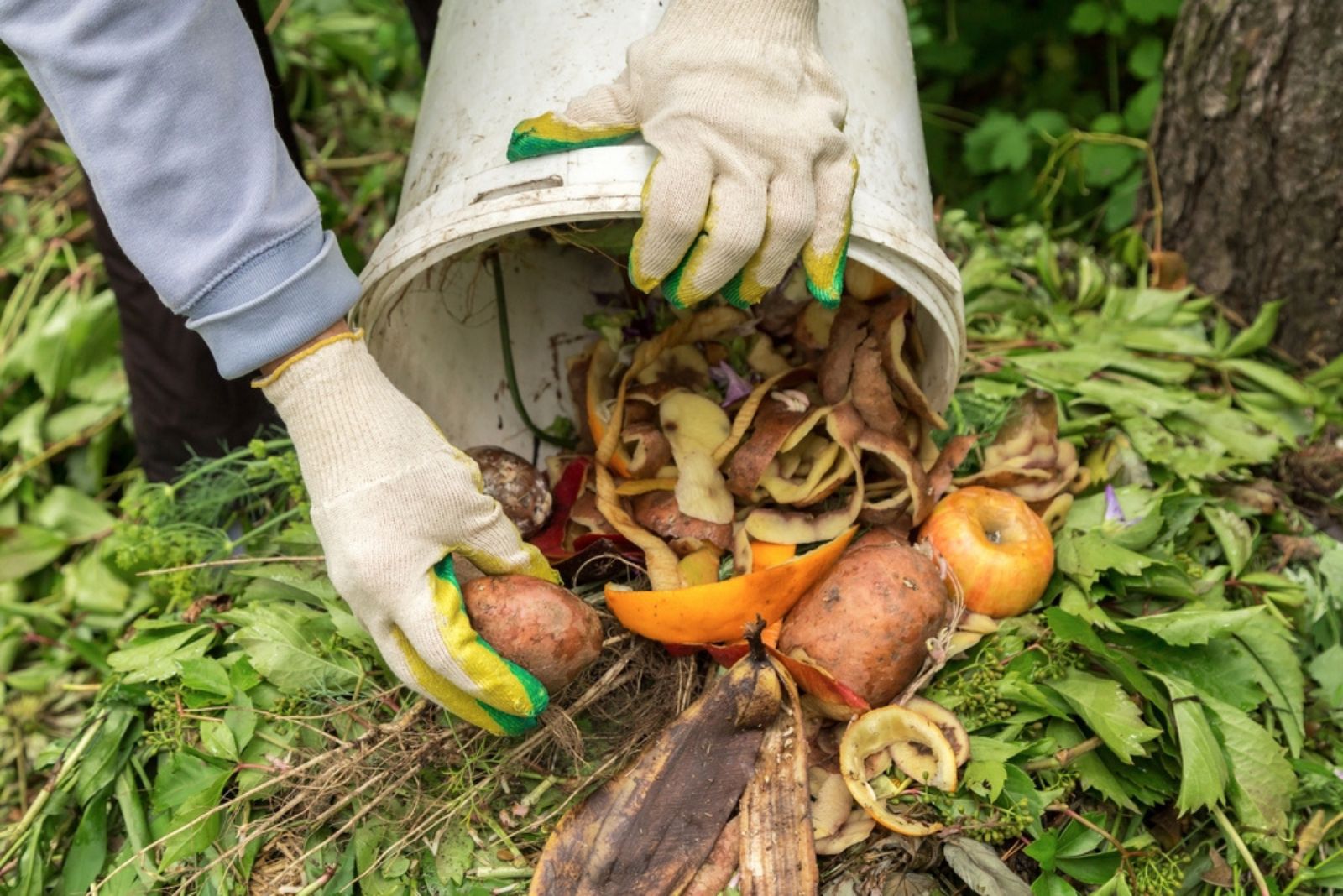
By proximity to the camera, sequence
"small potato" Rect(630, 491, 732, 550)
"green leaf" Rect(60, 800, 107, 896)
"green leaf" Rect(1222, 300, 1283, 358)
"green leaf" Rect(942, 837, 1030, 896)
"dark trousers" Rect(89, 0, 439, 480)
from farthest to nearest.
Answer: "green leaf" Rect(1222, 300, 1283, 358) → "dark trousers" Rect(89, 0, 439, 480) → "small potato" Rect(630, 491, 732, 550) → "green leaf" Rect(60, 800, 107, 896) → "green leaf" Rect(942, 837, 1030, 896)

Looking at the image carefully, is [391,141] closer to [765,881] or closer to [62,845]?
[62,845]

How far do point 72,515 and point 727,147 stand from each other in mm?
1866

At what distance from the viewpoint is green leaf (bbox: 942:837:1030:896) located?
1.45m

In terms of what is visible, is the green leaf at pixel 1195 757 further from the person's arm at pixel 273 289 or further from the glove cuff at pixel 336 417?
the glove cuff at pixel 336 417

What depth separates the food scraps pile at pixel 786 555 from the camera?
152cm

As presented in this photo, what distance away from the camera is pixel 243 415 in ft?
7.31

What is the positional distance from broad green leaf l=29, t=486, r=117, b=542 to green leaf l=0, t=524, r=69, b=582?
0.04 m

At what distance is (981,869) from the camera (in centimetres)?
147

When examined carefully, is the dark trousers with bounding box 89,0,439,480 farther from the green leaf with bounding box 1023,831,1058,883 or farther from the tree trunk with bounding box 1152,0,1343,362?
the tree trunk with bounding box 1152,0,1343,362

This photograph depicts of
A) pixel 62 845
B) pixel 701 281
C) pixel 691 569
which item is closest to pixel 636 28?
pixel 701 281

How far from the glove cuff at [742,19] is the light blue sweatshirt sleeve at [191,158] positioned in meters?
0.61

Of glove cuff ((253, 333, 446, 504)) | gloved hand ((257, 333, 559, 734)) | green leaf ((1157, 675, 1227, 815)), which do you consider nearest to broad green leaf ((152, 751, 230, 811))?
gloved hand ((257, 333, 559, 734))

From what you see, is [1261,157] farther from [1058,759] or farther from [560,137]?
[560,137]

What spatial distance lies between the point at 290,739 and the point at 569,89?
3.65ft
